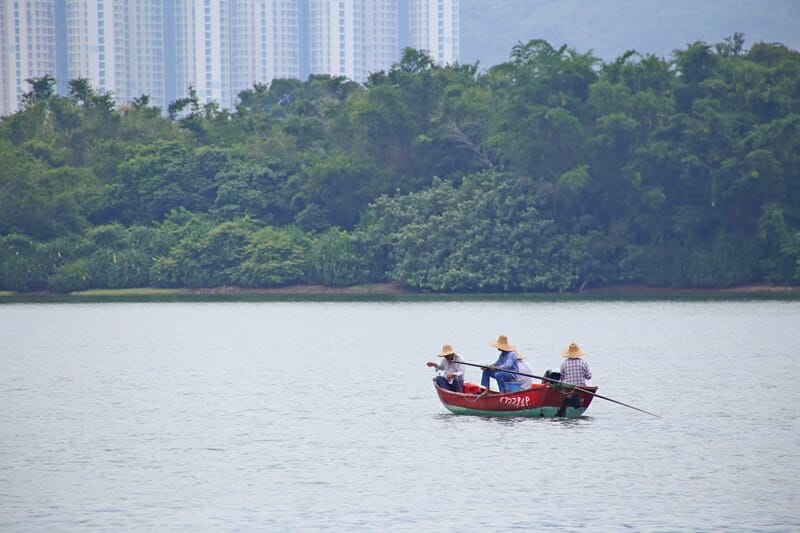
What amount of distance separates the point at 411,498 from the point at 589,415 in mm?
9519

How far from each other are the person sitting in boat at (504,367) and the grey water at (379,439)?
94 cm

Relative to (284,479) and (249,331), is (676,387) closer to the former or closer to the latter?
(284,479)

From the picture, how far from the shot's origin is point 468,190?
262 ft

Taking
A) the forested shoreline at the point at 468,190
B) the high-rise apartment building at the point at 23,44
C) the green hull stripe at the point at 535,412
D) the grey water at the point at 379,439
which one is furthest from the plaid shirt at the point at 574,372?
the high-rise apartment building at the point at 23,44

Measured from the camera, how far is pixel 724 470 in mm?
23750

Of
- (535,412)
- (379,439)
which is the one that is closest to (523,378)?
(535,412)

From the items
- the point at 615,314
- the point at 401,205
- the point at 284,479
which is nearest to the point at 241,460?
the point at 284,479

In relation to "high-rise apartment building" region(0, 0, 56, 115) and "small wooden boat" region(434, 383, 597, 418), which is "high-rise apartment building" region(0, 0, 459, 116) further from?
"small wooden boat" region(434, 383, 597, 418)

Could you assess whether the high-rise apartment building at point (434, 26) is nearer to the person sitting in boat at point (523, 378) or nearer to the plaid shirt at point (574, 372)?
the person sitting in boat at point (523, 378)

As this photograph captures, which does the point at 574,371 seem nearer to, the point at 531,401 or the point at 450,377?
the point at 531,401

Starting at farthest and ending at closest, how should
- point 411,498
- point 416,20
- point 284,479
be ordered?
point 416,20, point 284,479, point 411,498

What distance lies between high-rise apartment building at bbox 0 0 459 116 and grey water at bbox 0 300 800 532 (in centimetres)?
12585

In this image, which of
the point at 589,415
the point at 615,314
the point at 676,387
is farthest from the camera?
the point at 615,314

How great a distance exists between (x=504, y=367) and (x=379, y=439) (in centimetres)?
334
